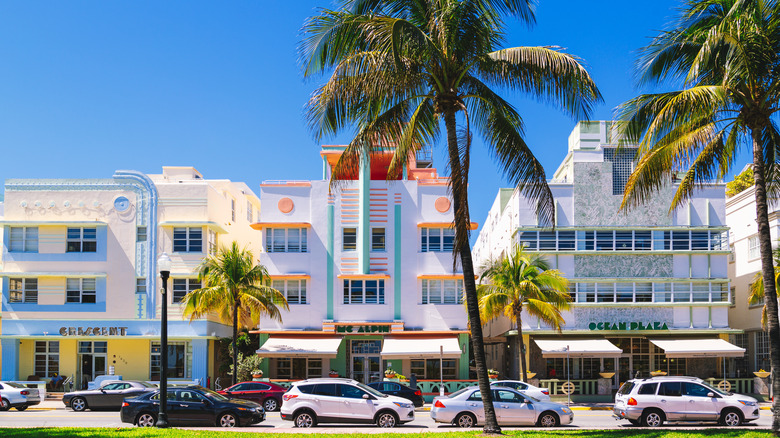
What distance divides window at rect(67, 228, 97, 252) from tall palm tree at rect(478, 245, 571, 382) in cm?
2089

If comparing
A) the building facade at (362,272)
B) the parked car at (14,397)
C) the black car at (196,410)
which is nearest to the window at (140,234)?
the building facade at (362,272)

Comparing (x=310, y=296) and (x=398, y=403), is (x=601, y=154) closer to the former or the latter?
(x=310, y=296)

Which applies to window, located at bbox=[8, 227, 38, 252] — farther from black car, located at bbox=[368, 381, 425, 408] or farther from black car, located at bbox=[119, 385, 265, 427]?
black car, located at bbox=[368, 381, 425, 408]

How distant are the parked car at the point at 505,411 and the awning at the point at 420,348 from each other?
12.8 meters

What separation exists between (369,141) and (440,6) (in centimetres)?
354

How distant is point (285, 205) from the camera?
42500 mm

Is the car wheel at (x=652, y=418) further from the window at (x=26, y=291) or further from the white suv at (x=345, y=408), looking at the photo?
the window at (x=26, y=291)

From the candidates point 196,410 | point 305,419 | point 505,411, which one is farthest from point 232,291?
point 505,411

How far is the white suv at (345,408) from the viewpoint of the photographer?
2508 cm

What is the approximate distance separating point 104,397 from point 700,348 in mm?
27666

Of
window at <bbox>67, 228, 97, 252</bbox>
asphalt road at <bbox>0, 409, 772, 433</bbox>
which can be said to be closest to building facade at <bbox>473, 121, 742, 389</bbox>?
asphalt road at <bbox>0, 409, 772, 433</bbox>

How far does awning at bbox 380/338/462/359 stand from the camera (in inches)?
1521

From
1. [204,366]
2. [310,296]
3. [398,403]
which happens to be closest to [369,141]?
[398,403]

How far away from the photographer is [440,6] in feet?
61.4
